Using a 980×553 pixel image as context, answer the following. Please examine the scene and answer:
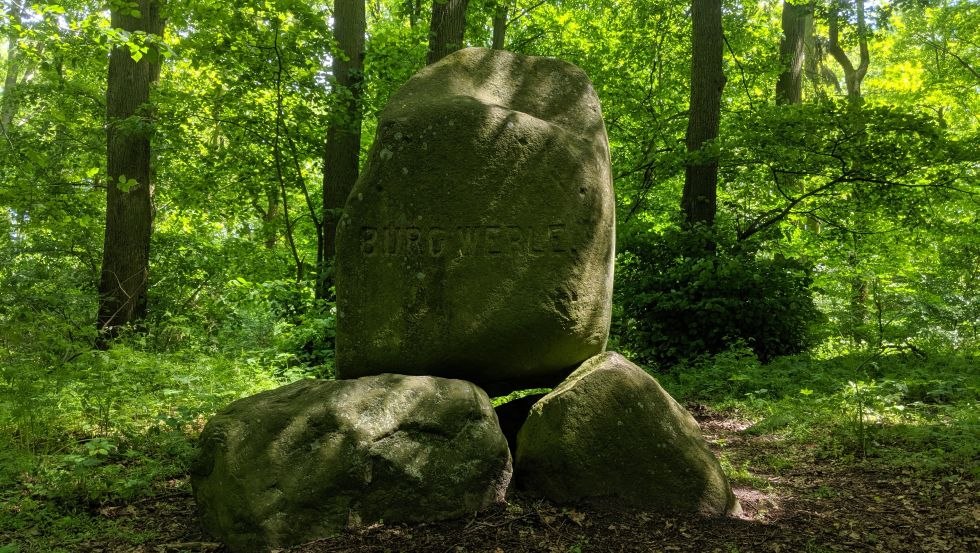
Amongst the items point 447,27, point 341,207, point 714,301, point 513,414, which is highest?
point 447,27

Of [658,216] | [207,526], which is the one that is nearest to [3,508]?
[207,526]

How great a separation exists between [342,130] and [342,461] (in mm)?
7051

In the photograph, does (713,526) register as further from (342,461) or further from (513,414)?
(342,461)

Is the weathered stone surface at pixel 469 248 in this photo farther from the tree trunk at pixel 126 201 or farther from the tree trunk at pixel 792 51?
the tree trunk at pixel 792 51

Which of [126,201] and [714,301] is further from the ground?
[126,201]

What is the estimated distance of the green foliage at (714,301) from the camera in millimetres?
8656

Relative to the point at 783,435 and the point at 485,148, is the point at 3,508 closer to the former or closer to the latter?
the point at 485,148

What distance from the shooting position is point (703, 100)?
1012cm

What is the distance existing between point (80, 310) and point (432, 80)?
689 cm

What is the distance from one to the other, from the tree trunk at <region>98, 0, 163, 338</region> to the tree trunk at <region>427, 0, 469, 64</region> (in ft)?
13.4

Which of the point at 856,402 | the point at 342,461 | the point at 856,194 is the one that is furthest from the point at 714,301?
the point at 342,461

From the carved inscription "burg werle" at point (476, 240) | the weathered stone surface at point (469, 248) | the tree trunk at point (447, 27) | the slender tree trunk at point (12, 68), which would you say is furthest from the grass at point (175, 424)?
the tree trunk at point (447, 27)

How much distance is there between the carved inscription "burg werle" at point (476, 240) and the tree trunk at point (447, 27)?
5.24 metres

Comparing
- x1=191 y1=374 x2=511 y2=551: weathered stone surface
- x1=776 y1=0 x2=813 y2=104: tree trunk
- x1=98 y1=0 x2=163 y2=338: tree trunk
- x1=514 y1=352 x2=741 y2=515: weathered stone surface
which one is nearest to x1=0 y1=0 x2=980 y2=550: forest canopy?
x1=98 y1=0 x2=163 y2=338: tree trunk
